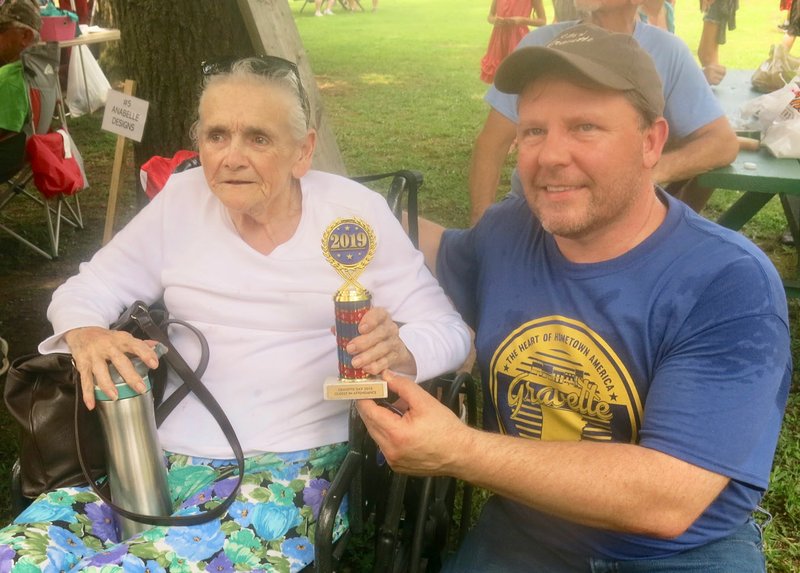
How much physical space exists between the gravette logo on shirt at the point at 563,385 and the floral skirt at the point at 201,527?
535 mm

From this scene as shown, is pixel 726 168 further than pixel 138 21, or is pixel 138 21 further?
pixel 138 21

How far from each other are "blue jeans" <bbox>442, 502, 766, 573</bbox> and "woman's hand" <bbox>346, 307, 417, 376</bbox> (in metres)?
0.56

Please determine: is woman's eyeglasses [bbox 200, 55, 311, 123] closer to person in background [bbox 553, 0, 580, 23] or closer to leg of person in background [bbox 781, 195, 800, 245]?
person in background [bbox 553, 0, 580, 23]

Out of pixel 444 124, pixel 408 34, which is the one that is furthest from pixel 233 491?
pixel 408 34

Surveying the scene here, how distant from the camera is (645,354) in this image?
1.72 metres

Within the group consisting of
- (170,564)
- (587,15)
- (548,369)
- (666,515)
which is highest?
(587,15)

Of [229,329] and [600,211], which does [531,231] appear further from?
[229,329]

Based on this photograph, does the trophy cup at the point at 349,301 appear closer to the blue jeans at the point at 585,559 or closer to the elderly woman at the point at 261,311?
the elderly woman at the point at 261,311

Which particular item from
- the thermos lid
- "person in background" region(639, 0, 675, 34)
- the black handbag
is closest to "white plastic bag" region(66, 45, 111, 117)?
"person in background" region(639, 0, 675, 34)

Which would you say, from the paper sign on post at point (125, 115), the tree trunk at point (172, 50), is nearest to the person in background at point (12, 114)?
the tree trunk at point (172, 50)

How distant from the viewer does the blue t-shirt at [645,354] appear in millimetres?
1581

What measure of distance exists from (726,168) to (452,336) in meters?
1.87

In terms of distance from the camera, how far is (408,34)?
19531mm

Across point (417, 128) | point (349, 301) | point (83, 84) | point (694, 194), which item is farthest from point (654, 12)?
point (83, 84)
